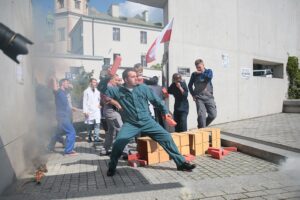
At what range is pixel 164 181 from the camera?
453 centimetres

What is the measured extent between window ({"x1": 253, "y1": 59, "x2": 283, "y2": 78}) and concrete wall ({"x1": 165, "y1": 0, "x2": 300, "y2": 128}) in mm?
310

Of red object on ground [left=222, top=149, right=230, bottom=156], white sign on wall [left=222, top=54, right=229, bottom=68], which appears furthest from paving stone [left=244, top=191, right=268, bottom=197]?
white sign on wall [left=222, top=54, right=229, bottom=68]

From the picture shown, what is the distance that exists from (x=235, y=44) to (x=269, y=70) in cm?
393

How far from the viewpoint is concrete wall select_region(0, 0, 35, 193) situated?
409 centimetres

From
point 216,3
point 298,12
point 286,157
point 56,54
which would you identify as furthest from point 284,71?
point 56,54

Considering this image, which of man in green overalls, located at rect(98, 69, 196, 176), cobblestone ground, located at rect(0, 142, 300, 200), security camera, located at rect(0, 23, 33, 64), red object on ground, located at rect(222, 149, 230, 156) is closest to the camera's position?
security camera, located at rect(0, 23, 33, 64)

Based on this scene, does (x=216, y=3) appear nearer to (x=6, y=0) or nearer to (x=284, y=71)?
(x=284, y=71)

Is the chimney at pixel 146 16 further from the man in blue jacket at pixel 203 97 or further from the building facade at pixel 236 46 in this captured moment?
the man in blue jacket at pixel 203 97

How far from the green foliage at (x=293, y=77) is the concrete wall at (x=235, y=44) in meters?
0.32

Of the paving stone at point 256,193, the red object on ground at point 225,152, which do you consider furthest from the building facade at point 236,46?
the paving stone at point 256,193

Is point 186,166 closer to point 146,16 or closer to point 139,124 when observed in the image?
point 139,124

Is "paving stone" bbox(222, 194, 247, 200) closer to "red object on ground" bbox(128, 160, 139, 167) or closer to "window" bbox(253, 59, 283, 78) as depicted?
"red object on ground" bbox(128, 160, 139, 167)

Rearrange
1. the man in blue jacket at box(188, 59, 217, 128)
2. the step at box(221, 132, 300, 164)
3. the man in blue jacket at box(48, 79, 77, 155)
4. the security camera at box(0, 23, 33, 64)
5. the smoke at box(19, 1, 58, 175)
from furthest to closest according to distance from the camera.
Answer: the man in blue jacket at box(188, 59, 217, 128), the man in blue jacket at box(48, 79, 77, 155), the step at box(221, 132, 300, 164), the smoke at box(19, 1, 58, 175), the security camera at box(0, 23, 33, 64)

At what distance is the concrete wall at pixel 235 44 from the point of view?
912cm
